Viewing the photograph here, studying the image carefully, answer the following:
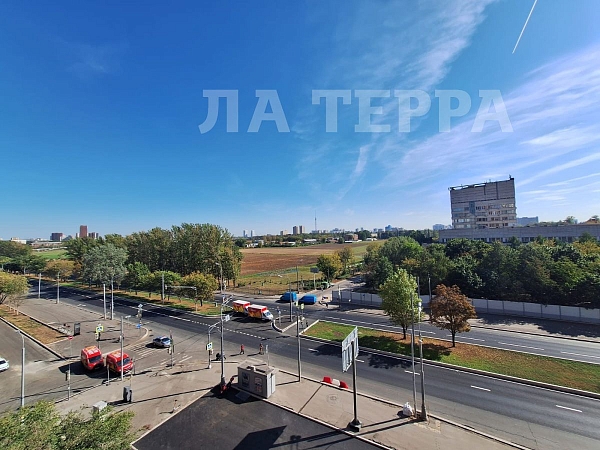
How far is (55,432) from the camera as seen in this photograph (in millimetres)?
9648

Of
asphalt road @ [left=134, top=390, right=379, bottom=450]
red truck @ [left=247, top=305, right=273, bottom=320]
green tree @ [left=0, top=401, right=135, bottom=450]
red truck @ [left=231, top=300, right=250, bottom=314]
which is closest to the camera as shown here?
green tree @ [left=0, top=401, right=135, bottom=450]

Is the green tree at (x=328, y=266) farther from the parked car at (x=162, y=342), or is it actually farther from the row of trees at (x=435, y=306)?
the parked car at (x=162, y=342)

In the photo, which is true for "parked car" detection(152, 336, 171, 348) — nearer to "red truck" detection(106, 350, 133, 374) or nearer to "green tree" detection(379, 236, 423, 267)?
"red truck" detection(106, 350, 133, 374)

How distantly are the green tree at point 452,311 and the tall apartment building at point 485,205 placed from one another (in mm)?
80702

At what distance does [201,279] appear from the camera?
47281 mm

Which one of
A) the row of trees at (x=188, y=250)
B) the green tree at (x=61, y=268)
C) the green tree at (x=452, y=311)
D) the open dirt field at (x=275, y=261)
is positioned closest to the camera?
the green tree at (x=452, y=311)

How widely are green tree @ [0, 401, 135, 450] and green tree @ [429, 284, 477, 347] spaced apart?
27235 millimetres

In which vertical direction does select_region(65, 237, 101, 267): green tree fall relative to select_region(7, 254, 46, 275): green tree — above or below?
above

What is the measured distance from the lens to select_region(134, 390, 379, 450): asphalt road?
15.5 m

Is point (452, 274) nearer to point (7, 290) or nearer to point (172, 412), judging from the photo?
point (172, 412)

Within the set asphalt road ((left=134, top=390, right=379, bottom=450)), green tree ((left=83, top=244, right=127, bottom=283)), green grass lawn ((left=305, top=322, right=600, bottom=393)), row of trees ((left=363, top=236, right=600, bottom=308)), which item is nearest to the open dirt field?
green tree ((left=83, top=244, right=127, bottom=283))

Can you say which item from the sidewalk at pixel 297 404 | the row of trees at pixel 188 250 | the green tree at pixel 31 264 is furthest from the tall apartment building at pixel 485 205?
the green tree at pixel 31 264

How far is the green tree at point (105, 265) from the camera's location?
59.4 metres

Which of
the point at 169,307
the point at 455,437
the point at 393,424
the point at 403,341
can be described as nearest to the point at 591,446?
the point at 455,437
